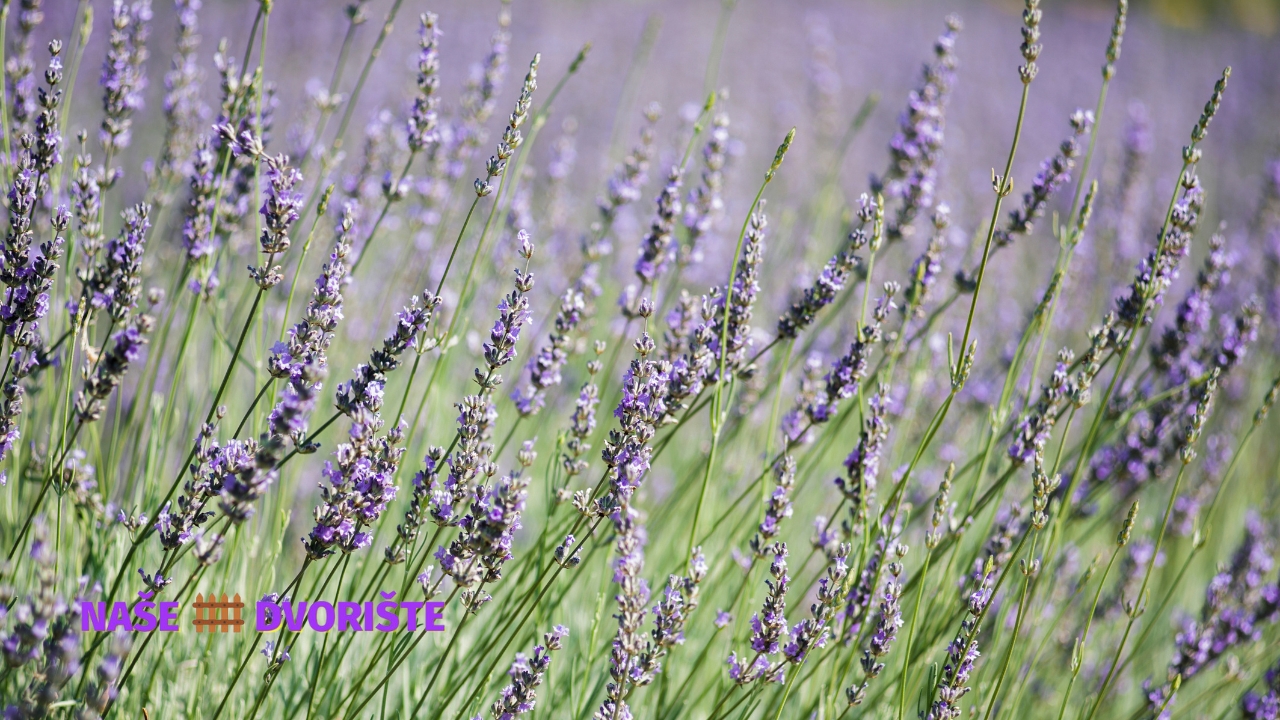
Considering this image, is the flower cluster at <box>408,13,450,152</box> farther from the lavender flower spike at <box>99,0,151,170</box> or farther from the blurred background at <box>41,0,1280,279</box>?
the blurred background at <box>41,0,1280,279</box>

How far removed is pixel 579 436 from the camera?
5.31 ft

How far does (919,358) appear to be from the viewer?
2.68m

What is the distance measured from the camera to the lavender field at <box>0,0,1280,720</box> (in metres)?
1.46

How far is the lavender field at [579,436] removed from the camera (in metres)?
1.46

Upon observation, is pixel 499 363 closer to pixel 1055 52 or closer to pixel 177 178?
pixel 177 178

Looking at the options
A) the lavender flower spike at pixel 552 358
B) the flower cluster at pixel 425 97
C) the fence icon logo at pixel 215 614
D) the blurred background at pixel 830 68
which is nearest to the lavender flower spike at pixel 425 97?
the flower cluster at pixel 425 97

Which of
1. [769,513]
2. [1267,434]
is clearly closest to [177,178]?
[769,513]

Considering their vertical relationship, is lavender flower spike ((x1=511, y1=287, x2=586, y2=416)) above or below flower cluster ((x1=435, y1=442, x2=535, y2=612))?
above

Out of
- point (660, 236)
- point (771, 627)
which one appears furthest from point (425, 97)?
point (771, 627)

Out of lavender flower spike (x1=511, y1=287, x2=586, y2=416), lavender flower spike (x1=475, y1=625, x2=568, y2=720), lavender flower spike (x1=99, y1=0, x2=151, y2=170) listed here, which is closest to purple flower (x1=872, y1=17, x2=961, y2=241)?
lavender flower spike (x1=511, y1=287, x2=586, y2=416)

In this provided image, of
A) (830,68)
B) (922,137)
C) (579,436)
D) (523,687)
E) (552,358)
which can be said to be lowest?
(523,687)

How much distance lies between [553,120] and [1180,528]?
6.75 meters

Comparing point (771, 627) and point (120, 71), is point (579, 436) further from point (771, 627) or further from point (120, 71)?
point (120, 71)

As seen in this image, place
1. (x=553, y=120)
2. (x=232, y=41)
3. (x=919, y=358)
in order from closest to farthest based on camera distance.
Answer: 1. (x=919, y=358)
2. (x=232, y=41)
3. (x=553, y=120)
